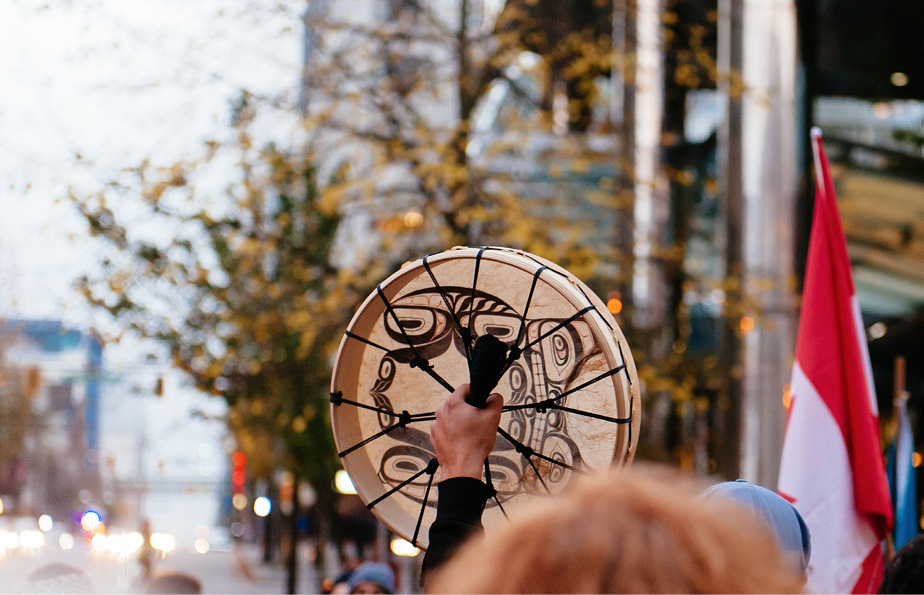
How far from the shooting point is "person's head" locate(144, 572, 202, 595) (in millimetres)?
6086

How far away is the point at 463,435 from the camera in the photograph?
1985 mm

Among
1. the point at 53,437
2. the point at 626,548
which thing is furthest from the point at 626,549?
the point at 53,437

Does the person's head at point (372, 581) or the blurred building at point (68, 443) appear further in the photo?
the blurred building at point (68, 443)

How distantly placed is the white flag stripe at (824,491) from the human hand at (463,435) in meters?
2.82

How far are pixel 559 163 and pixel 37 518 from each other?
43379 millimetres

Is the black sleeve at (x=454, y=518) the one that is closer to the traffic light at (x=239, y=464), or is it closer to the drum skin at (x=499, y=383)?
the drum skin at (x=499, y=383)

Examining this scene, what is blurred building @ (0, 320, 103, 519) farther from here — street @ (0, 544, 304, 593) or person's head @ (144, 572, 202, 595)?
person's head @ (144, 572, 202, 595)

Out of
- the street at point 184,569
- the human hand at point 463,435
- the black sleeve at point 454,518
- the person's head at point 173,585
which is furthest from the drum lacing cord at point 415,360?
the street at point 184,569

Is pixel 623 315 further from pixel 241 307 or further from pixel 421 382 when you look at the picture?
pixel 421 382

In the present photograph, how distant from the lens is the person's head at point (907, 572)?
77.9 inches

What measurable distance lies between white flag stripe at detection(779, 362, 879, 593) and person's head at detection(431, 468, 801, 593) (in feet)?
11.4

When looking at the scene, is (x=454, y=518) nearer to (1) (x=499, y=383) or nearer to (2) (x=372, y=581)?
(1) (x=499, y=383)

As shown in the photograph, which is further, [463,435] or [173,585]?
[173,585]

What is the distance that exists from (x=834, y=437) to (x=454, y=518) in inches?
124
